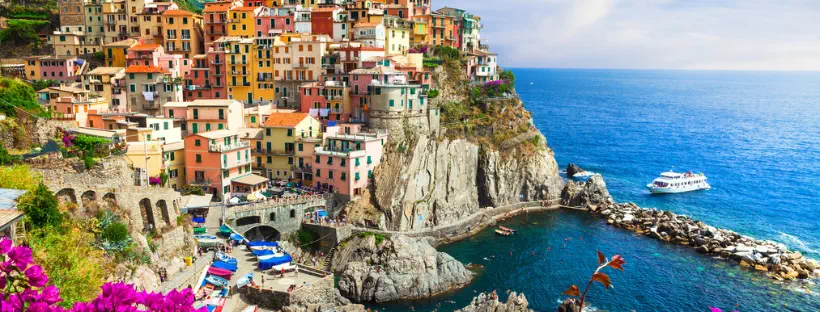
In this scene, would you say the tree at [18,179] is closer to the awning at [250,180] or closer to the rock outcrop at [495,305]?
the awning at [250,180]

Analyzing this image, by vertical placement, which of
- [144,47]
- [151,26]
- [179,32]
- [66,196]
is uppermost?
[151,26]

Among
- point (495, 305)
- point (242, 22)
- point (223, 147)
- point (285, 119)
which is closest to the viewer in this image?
point (495, 305)

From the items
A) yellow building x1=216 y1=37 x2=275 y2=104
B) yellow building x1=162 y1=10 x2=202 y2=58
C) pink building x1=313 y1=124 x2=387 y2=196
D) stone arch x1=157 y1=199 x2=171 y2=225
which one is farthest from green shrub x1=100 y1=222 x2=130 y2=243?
yellow building x1=162 y1=10 x2=202 y2=58

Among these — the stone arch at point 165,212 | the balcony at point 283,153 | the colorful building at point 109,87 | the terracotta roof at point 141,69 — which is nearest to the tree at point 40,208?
the stone arch at point 165,212

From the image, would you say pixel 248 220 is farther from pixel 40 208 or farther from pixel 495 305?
pixel 40 208

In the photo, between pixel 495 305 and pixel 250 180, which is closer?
pixel 495 305

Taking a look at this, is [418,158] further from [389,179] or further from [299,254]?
[299,254]

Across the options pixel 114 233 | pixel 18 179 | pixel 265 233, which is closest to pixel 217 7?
pixel 265 233
